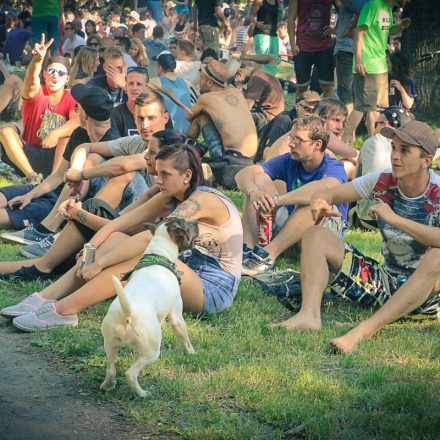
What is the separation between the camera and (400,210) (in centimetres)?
604

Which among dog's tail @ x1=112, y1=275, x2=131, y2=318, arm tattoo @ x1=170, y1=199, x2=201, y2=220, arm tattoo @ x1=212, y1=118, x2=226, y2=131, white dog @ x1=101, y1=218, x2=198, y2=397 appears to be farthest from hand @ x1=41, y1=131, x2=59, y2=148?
dog's tail @ x1=112, y1=275, x2=131, y2=318

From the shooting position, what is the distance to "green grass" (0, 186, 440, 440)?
14.6ft

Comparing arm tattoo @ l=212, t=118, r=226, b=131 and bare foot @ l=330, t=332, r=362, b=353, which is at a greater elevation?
arm tattoo @ l=212, t=118, r=226, b=131

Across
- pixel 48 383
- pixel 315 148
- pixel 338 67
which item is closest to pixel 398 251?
pixel 315 148

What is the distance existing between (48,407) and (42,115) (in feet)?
19.4

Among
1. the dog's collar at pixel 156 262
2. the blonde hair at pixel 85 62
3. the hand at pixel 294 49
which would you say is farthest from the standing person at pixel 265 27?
the dog's collar at pixel 156 262

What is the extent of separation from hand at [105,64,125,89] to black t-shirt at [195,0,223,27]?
7903mm

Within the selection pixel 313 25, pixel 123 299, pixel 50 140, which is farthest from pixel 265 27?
pixel 123 299

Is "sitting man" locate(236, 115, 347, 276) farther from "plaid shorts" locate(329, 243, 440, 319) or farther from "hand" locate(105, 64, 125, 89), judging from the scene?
"hand" locate(105, 64, 125, 89)

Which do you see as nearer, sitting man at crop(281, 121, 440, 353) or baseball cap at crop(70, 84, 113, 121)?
sitting man at crop(281, 121, 440, 353)

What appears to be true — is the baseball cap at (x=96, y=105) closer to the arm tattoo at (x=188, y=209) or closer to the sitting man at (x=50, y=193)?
the sitting man at (x=50, y=193)

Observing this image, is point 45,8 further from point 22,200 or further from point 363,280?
point 363,280

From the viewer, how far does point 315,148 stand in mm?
7180

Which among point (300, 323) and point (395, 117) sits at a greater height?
point (395, 117)
